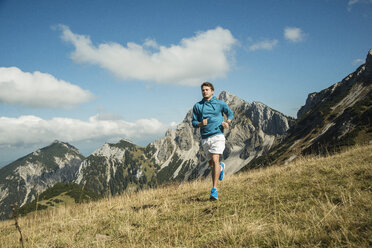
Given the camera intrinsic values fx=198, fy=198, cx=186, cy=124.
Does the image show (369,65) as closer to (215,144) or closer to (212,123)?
(212,123)

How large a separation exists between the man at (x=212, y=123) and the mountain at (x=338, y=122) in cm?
3120

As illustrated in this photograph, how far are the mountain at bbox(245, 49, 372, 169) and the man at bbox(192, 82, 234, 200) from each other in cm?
3120

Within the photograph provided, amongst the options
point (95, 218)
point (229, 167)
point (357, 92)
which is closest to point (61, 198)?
point (95, 218)

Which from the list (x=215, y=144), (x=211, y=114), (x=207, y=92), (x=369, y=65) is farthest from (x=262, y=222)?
(x=369, y=65)

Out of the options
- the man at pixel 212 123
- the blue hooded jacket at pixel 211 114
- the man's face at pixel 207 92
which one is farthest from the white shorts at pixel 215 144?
the man's face at pixel 207 92

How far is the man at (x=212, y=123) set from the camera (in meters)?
6.81

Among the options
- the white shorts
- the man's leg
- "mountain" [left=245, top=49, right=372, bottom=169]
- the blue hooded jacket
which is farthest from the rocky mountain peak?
the man's leg

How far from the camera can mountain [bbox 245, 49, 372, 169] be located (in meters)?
59.0

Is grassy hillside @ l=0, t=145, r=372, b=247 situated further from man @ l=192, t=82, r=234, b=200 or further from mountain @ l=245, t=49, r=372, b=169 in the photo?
mountain @ l=245, t=49, r=372, b=169

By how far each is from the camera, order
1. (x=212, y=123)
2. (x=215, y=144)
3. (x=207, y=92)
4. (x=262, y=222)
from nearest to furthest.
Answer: (x=262, y=222), (x=215, y=144), (x=212, y=123), (x=207, y=92)

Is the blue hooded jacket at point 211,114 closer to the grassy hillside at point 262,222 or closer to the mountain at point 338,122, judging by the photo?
the grassy hillside at point 262,222

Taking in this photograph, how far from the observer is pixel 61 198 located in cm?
9881

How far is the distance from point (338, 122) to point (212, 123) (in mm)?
93181

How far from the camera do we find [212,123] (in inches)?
273
